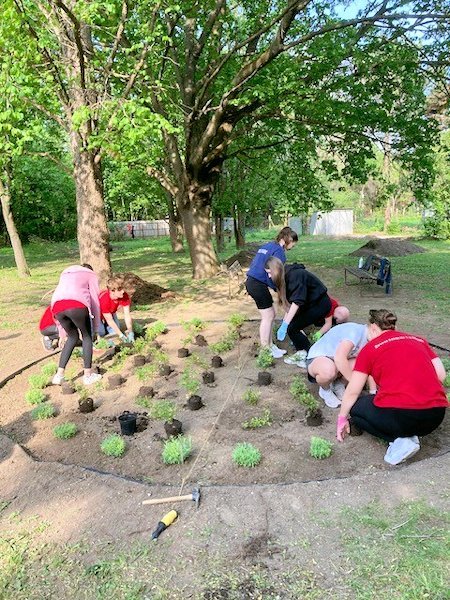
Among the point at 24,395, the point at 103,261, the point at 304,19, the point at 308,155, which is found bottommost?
the point at 24,395

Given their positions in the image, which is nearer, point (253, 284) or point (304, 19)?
point (253, 284)

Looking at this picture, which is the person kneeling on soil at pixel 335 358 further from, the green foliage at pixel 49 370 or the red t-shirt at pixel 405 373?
the green foliage at pixel 49 370

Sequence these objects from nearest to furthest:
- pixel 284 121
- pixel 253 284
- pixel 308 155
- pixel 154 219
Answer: pixel 253 284
pixel 284 121
pixel 308 155
pixel 154 219

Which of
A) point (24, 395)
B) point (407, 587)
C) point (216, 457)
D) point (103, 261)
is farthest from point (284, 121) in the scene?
point (407, 587)

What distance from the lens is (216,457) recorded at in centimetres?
386

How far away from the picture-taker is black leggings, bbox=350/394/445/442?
3.55 m

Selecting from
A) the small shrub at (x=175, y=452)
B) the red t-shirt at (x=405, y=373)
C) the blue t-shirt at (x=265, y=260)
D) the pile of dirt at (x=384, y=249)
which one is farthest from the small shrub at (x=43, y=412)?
the pile of dirt at (x=384, y=249)

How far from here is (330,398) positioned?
15.5 feet

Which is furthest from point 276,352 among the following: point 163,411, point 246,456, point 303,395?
point 246,456

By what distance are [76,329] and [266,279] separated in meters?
2.25

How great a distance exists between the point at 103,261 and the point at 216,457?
6.38 meters

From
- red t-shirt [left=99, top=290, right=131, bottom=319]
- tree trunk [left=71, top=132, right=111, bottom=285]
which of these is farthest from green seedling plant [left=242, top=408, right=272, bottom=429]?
tree trunk [left=71, top=132, right=111, bottom=285]

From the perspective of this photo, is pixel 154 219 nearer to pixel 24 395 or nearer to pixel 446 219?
pixel 446 219

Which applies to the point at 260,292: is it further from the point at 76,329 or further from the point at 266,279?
the point at 76,329
